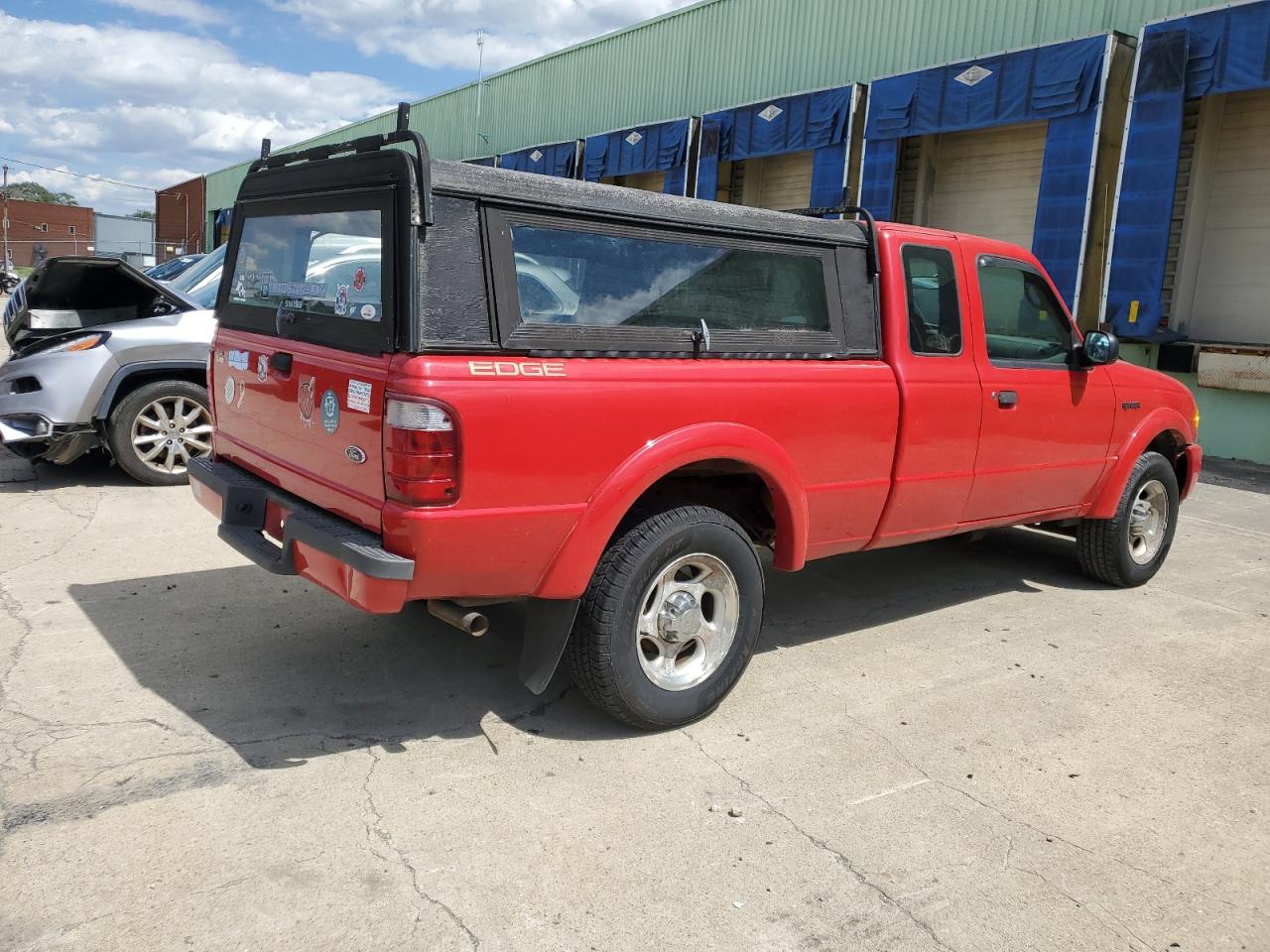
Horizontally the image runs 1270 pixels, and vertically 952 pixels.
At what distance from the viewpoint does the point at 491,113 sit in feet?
85.8

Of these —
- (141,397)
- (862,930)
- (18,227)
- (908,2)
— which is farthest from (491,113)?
(18,227)

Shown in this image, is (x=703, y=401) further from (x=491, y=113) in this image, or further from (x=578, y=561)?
(x=491, y=113)

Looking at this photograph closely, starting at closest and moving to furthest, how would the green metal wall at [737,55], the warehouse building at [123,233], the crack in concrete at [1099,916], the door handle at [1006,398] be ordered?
the crack in concrete at [1099,916] < the door handle at [1006,398] < the green metal wall at [737,55] < the warehouse building at [123,233]

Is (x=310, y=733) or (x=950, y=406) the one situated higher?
(x=950, y=406)

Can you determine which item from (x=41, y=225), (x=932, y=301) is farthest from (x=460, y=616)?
(x=41, y=225)

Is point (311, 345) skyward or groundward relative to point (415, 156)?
groundward

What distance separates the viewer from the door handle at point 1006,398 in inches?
187

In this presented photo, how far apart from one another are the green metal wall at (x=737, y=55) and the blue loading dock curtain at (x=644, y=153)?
520 millimetres

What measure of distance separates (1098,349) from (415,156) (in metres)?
3.63

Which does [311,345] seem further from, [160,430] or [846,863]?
[160,430]

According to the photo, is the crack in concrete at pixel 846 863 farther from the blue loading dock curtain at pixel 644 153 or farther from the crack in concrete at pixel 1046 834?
the blue loading dock curtain at pixel 644 153

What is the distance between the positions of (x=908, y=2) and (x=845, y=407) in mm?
13333

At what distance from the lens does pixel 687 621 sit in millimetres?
3750

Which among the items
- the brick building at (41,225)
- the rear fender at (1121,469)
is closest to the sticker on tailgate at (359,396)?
the rear fender at (1121,469)
